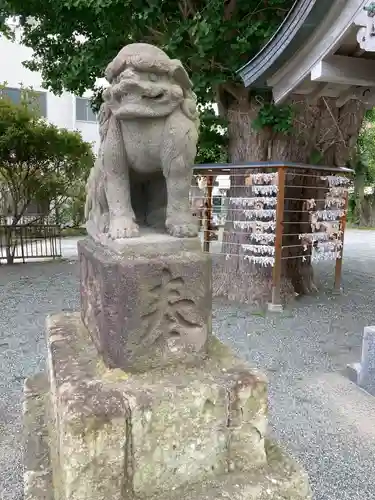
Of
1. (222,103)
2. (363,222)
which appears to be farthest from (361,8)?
(363,222)

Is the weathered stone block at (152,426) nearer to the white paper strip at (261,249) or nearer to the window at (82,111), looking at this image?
the white paper strip at (261,249)

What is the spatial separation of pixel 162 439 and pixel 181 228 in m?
0.77

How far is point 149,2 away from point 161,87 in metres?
3.66

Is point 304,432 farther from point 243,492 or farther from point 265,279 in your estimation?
point 265,279

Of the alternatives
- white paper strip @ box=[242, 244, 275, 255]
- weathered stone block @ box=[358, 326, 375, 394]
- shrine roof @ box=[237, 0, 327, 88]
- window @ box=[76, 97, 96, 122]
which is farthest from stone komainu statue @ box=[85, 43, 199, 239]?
window @ box=[76, 97, 96, 122]

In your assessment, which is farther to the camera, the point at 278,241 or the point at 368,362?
the point at 278,241

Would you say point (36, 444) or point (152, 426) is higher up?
point (152, 426)

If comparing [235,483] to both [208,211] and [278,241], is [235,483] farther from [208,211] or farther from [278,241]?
[208,211]

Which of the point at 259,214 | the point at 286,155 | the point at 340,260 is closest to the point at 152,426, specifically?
the point at 259,214

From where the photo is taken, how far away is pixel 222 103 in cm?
572

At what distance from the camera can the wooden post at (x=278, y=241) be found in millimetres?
4961

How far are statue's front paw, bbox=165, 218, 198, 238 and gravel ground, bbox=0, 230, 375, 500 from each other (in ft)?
4.97

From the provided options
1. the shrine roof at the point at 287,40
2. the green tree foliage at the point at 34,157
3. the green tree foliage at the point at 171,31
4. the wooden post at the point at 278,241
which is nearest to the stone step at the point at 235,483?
the shrine roof at the point at 287,40

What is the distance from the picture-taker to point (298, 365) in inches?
147
